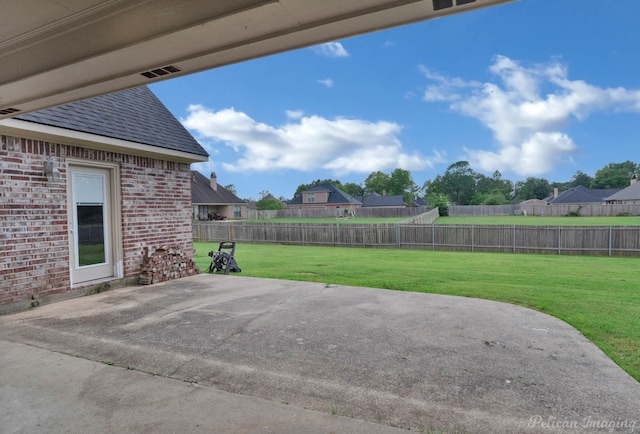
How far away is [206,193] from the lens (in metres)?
38.8

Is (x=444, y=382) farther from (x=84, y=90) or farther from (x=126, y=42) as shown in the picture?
(x=84, y=90)

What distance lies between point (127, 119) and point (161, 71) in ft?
15.0

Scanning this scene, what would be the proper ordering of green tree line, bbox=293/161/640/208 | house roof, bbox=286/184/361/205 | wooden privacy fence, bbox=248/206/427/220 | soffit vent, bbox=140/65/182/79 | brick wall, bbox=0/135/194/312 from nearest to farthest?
1. soffit vent, bbox=140/65/182/79
2. brick wall, bbox=0/135/194/312
3. wooden privacy fence, bbox=248/206/427/220
4. house roof, bbox=286/184/361/205
5. green tree line, bbox=293/161/640/208

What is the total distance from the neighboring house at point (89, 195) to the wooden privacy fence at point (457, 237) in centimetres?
1179

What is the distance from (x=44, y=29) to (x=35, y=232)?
3.83m

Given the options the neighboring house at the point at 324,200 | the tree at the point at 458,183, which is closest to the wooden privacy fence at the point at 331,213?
the neighboring house at the point at 324,200

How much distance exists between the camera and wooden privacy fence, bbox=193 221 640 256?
14.9 meters

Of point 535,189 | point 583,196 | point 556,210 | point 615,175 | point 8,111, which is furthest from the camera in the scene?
point 535,189

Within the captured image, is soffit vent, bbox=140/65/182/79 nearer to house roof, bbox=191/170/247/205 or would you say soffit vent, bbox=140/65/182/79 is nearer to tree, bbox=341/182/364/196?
house roof, bbox=191/170/247/205

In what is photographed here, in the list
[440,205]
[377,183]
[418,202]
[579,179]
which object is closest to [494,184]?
[579,179]

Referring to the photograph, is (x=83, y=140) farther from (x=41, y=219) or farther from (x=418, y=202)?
(x=418, y=202)

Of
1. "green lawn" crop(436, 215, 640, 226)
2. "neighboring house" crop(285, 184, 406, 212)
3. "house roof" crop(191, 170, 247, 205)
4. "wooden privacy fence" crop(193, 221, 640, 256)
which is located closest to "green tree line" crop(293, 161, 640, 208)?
"neighboring house" crop(285, 184, 406, 212)

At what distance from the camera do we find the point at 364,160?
307 ft

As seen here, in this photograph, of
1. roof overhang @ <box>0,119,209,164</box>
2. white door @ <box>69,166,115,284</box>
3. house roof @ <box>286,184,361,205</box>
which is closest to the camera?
roof overhang @ <box>0,119,209,164</box>
